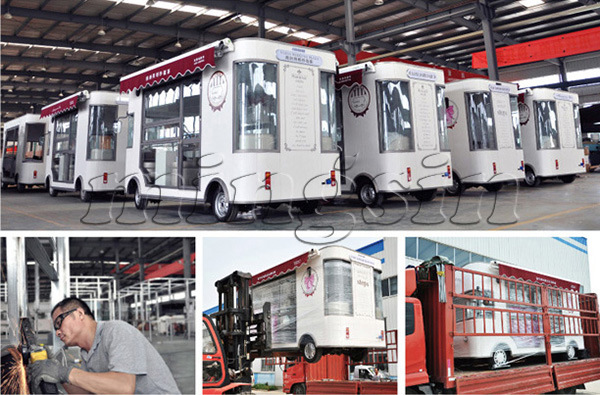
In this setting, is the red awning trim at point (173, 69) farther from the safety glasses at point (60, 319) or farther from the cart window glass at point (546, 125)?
the cart window glass at point (546, 125)

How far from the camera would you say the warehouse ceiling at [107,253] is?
6773mm

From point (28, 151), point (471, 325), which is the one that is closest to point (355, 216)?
point (471, 325)

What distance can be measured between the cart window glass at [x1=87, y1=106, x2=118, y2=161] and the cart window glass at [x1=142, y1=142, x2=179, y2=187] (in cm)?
252

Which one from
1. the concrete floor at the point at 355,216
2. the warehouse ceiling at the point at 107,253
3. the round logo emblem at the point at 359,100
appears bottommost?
the warehouse ceiling at the point at 107,253

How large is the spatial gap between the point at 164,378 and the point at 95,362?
450 millimetres

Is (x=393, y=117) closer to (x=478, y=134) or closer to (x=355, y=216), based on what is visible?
(x=355, y=216)

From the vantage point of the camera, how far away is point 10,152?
17453 millimetres

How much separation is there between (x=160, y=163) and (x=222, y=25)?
1085 cm

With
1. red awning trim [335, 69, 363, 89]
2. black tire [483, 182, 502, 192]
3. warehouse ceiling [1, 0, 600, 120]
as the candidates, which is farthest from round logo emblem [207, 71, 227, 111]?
warehouse ceiling [1, 0, 600, 120]

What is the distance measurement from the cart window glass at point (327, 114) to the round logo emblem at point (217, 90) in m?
1.49

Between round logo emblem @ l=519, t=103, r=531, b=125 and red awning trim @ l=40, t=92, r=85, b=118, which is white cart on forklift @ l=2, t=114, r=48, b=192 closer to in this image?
→ red awning trim @ l=40, t=92, r=85, b=118

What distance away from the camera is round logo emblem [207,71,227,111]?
7.82 m

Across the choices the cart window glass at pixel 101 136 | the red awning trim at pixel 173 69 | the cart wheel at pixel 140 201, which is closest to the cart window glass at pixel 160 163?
the cart wheel at pixel 140 201

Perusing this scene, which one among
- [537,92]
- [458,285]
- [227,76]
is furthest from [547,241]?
[537,92]
